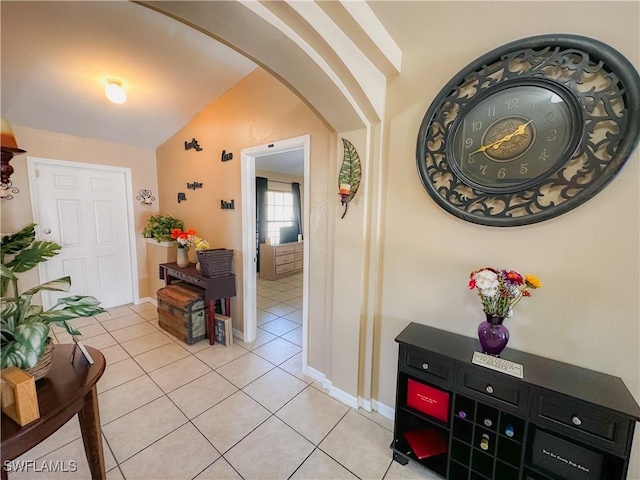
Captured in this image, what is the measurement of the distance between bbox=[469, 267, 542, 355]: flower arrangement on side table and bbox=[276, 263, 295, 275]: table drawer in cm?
456

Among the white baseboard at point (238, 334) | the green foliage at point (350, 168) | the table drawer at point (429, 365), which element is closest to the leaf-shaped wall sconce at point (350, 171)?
the green foliage at point (350, 168)

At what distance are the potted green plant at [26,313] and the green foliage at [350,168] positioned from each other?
153cm

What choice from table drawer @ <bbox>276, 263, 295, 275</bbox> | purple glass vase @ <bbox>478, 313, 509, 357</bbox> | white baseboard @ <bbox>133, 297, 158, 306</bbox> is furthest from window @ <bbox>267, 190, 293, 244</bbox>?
purple glass vase @ <bbox>478, 313, 509, 357</bbox>

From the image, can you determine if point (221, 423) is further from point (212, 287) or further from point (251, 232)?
point (251, 232)

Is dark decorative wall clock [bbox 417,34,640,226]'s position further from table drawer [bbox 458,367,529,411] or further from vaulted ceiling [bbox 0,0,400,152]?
table drawer [bbox 458,367,529,411]

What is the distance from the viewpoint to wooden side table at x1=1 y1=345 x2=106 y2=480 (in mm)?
879

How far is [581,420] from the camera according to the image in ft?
3.40

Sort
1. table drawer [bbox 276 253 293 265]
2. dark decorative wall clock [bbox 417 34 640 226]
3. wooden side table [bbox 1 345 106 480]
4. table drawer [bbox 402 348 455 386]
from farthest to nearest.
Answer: table drawer [bbox 276 253 293 265], table drawer [bbox 402 348 455 386], dark decorative wall clock [bbox 417 34 640 226], wooden side table [bbox 1 345 106 480]

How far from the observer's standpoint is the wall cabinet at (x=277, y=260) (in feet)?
17.7

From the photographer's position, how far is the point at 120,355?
102 inches

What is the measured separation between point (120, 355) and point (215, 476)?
187 centimetres

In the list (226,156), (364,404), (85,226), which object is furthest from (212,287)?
(85,226)

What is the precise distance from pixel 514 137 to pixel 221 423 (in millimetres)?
2519

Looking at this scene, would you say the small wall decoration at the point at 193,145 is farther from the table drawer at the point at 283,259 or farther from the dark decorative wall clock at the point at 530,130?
the table drawer at the point at 283,259
